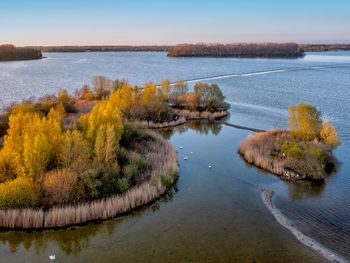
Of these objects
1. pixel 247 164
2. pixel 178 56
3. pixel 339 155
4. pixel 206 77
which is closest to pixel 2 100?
pixel 247 164

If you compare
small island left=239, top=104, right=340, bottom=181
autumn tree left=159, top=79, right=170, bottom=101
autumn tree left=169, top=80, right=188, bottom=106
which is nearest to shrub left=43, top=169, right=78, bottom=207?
small island left=239, top=104, right=340, bottom=181

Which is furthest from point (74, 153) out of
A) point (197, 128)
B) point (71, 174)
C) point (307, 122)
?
point (197, 128)

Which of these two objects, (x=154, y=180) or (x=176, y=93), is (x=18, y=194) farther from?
Answer: (x=176, y=93)

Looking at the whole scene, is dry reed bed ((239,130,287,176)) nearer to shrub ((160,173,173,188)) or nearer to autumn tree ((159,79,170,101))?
shrub ((160,173,173,188))

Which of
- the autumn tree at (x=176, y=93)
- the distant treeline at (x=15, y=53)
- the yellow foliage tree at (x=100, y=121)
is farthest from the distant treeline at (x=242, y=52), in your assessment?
the yellow foliage tree at (x=100, y=121)

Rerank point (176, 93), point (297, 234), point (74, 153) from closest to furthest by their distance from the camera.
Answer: point (297, 234) → point (74, 153) → point (176, 93)

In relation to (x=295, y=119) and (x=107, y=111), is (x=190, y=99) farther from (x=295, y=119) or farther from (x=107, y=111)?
(x=107, y=111)

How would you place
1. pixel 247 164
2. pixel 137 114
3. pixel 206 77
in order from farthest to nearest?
pixel 206 77
pixel 137 114
pixel 247 164
